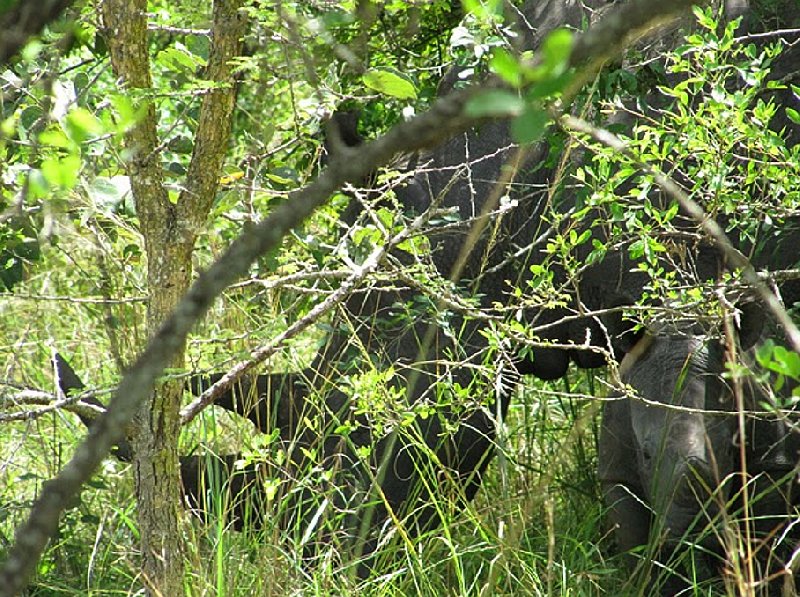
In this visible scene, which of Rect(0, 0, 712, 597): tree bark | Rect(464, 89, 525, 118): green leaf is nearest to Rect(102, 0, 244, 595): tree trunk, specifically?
Rect(0, 0, 712, 597): tree bark

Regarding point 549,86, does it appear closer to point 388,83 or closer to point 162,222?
point 388,83

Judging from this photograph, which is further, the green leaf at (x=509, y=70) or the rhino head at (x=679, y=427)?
the rhino head at (x=679, y=427)

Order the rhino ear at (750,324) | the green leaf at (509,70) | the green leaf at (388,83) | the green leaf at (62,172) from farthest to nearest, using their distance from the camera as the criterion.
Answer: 1. the rhino ear at (750,324)
2. the green leaf at (388,83)
3. the green leaf at (62,172)
4. the green leaf at (509,70)

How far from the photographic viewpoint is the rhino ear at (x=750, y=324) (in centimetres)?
334

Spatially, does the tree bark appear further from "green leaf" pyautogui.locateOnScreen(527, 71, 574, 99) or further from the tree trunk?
the tree trunk

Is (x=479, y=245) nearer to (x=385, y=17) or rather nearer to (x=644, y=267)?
(x=385, y=17)

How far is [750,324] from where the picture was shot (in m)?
3.37

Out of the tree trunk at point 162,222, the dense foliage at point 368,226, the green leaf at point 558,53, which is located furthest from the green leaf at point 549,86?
the tree trunk at point 162,222

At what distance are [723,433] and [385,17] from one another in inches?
79.0

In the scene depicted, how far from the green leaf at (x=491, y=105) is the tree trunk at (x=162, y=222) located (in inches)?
68.3

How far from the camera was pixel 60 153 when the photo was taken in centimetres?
261

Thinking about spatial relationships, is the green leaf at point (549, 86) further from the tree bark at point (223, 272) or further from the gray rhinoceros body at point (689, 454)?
the gray rhinoceros body at point (689, 454)

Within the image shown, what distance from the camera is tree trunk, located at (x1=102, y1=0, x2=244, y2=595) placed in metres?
2.71

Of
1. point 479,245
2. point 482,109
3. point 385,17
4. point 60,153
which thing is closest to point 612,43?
point 482,109
